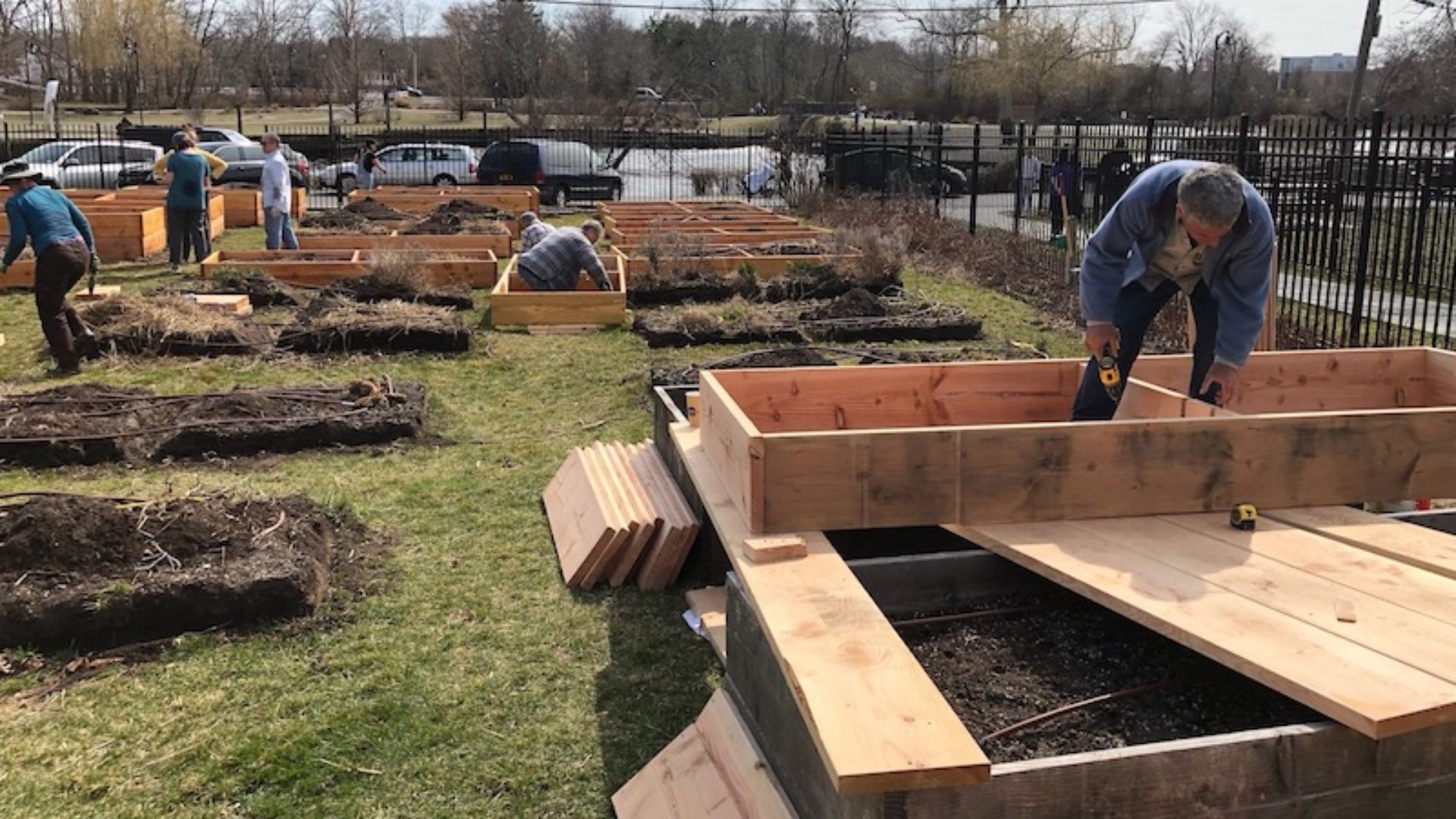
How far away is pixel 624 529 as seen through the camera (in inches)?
199

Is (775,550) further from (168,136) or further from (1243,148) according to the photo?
(168,136)

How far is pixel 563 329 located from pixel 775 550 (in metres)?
8.73

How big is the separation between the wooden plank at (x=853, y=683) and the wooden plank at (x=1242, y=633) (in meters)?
0.60

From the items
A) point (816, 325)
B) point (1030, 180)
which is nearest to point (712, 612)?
point (816, 325)

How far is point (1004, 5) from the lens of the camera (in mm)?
58625

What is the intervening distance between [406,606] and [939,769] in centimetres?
A: 319

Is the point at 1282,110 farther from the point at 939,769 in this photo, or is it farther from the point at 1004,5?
the point at 939,769

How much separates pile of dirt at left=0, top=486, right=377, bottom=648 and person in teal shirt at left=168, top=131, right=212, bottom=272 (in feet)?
36.3

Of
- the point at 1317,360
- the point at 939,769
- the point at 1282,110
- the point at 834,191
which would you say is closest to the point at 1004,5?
the point at 1282,110

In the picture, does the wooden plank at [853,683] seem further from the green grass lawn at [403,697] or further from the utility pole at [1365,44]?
the utility pole at [1365,44]

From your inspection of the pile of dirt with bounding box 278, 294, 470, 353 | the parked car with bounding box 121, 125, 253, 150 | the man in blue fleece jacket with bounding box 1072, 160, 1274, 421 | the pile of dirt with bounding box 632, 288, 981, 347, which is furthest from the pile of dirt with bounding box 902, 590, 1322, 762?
the parked car with bounding box 121, 125, 253, 150

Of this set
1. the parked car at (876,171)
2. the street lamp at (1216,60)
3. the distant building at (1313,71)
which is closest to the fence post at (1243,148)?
the parked car at (876,171)

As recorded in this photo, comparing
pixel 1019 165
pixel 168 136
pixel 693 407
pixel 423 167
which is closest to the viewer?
pixel 693 407

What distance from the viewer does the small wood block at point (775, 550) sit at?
3482 mm
